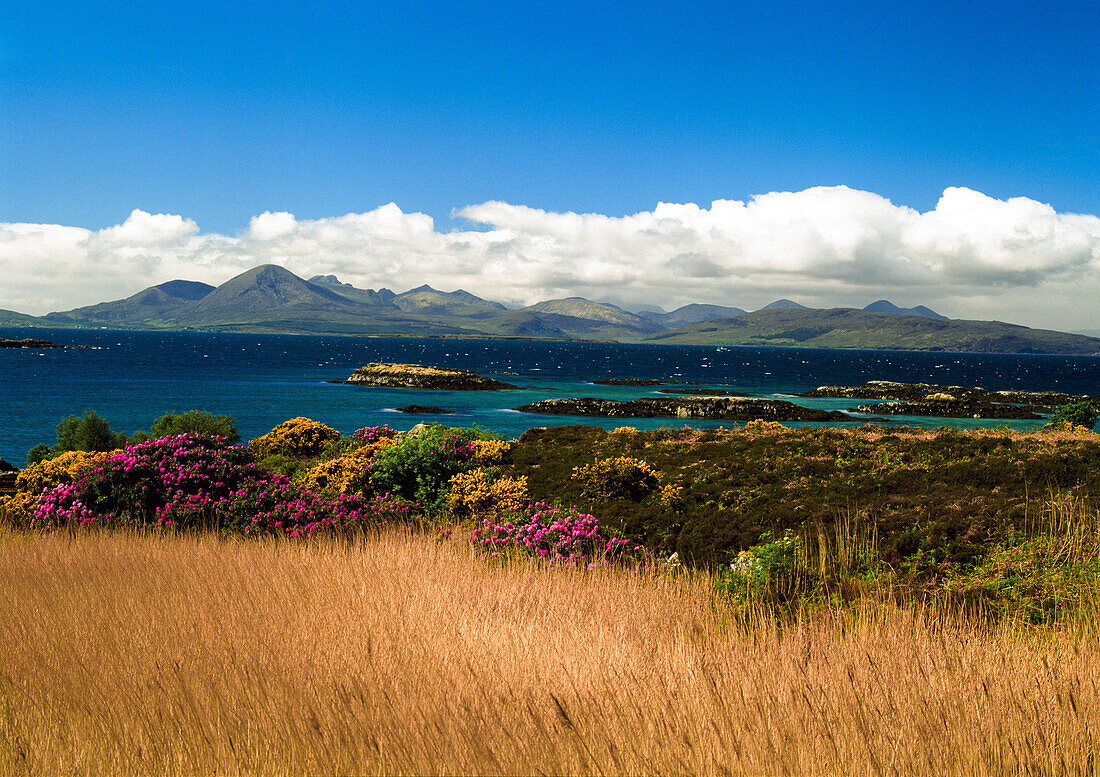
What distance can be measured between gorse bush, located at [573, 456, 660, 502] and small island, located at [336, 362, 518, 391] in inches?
2228

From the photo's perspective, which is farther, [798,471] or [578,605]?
[798,471]

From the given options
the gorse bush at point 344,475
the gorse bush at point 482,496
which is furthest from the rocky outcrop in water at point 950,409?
the gorse bush at point 482,496

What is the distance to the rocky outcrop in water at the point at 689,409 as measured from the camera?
2039 inches

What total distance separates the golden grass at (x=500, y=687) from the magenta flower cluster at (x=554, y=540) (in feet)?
8.33

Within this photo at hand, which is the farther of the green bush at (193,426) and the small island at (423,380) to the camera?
the small island at (423,380)

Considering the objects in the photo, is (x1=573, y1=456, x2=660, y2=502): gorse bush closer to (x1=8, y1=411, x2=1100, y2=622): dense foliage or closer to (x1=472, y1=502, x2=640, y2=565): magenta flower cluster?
(x1=8, y1=411, x2=1100, y2=622): dense foliage

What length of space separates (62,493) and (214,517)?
2.68 m

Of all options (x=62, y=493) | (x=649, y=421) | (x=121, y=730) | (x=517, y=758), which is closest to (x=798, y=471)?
(x=517, y=758)

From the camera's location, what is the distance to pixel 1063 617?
594 cm

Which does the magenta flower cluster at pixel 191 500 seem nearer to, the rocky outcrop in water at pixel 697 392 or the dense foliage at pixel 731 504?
the dense foliage at pixel 731 504

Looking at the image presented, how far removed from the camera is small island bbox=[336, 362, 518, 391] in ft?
228

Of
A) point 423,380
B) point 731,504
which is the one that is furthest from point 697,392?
point 731,504

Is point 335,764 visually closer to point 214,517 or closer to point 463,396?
point 214,517

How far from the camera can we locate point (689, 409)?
5300cm
